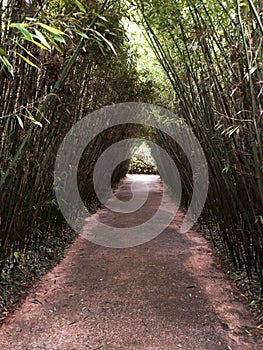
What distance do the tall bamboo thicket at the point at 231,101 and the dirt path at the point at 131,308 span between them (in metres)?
0.35

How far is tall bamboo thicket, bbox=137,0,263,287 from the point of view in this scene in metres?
1.74

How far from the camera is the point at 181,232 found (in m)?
4.36

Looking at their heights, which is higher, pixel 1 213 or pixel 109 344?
pixel 1 213

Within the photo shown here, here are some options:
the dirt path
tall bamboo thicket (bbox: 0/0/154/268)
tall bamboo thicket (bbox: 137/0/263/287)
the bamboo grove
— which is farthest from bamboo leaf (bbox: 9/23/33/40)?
the dirt path

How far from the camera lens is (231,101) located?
2113mm

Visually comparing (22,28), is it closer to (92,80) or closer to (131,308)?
(131,308)

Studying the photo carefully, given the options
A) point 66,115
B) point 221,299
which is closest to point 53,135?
point 66,115

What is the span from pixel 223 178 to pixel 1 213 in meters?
1.42

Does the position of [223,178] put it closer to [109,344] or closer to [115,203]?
[109,344]

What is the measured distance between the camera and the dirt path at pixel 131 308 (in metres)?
1.71

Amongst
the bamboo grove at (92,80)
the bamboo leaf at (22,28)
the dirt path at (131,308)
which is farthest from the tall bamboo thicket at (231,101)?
the bamboo leaf at (22,28)

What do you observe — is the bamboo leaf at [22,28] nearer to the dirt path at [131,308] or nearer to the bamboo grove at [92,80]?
the bamboo grove at [92,80]

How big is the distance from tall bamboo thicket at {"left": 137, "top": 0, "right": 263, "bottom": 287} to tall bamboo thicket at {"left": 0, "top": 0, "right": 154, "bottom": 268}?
1.56ft

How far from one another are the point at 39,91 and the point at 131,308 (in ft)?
4.50
